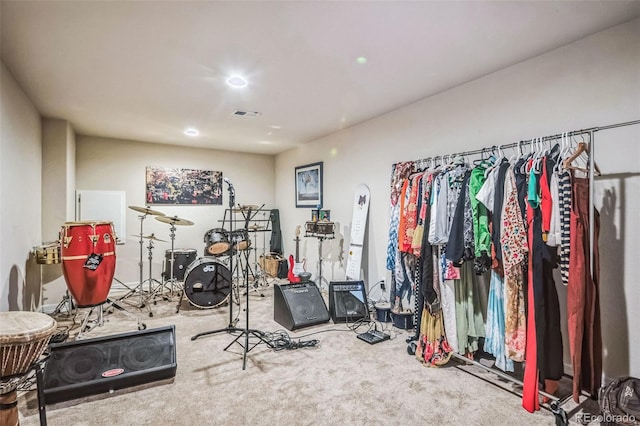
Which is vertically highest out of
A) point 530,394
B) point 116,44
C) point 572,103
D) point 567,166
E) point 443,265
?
point 116,44

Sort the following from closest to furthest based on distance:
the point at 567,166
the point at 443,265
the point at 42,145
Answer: the point at 567,166
the point at 443,265
the point at 42,145

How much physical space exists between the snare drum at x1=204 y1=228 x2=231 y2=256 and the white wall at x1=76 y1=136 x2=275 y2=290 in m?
0.94

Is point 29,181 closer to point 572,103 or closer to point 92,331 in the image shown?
point 92,331

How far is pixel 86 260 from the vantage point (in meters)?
2.92

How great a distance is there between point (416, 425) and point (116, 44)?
3.10 metres

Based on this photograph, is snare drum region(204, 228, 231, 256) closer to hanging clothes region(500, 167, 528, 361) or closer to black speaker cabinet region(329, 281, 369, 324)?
black speaker cabinet region(329, 281, 369, 324)

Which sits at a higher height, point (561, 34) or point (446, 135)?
point (561, 34)

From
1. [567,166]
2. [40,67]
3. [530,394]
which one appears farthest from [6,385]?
[567,166]

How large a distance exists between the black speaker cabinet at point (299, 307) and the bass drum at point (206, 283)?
2.73 ft

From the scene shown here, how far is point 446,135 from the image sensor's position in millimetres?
3180

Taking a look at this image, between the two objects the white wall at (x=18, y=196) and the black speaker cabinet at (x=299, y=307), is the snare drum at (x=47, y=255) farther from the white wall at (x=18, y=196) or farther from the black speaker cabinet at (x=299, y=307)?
the black speaker cabinet at (x=299, y=307)

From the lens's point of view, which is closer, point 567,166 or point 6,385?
point 6,385

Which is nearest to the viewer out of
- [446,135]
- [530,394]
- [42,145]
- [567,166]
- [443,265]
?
[567,166]

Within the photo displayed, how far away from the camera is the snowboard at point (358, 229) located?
4.12 meters
